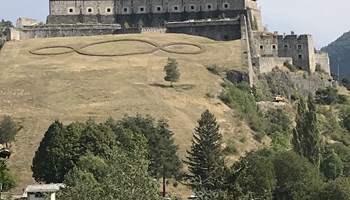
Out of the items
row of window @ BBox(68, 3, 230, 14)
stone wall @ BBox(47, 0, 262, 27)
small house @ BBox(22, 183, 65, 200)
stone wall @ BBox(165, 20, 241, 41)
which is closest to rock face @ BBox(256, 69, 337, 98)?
stone wall @ BBox(165, 20, 241, 41)

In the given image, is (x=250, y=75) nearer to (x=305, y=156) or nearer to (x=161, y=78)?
(x=161, y=78)

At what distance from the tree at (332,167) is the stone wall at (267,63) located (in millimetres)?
34028

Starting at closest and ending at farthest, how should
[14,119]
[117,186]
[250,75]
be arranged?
1. [117,186]
2. [14,119]
3. [250,75]

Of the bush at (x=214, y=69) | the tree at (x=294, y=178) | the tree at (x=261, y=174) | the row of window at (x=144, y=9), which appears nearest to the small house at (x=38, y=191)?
the tree at (x=261, y=174)

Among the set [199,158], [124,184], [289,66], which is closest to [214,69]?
[289,66]

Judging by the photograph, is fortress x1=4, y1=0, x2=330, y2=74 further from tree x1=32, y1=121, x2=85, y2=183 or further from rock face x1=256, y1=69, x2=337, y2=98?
tree x1=32, y1=121, x2=85, y2=183

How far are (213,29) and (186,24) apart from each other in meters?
4.44

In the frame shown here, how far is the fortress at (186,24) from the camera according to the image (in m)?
122

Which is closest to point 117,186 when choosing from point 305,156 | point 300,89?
point 305,156

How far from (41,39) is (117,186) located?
91867mm

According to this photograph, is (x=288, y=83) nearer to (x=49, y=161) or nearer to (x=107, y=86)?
(x=107, y=86)

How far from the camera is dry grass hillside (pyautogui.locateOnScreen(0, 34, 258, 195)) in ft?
300

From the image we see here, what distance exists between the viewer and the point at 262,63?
118125 millimetres

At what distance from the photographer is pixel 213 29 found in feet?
412
